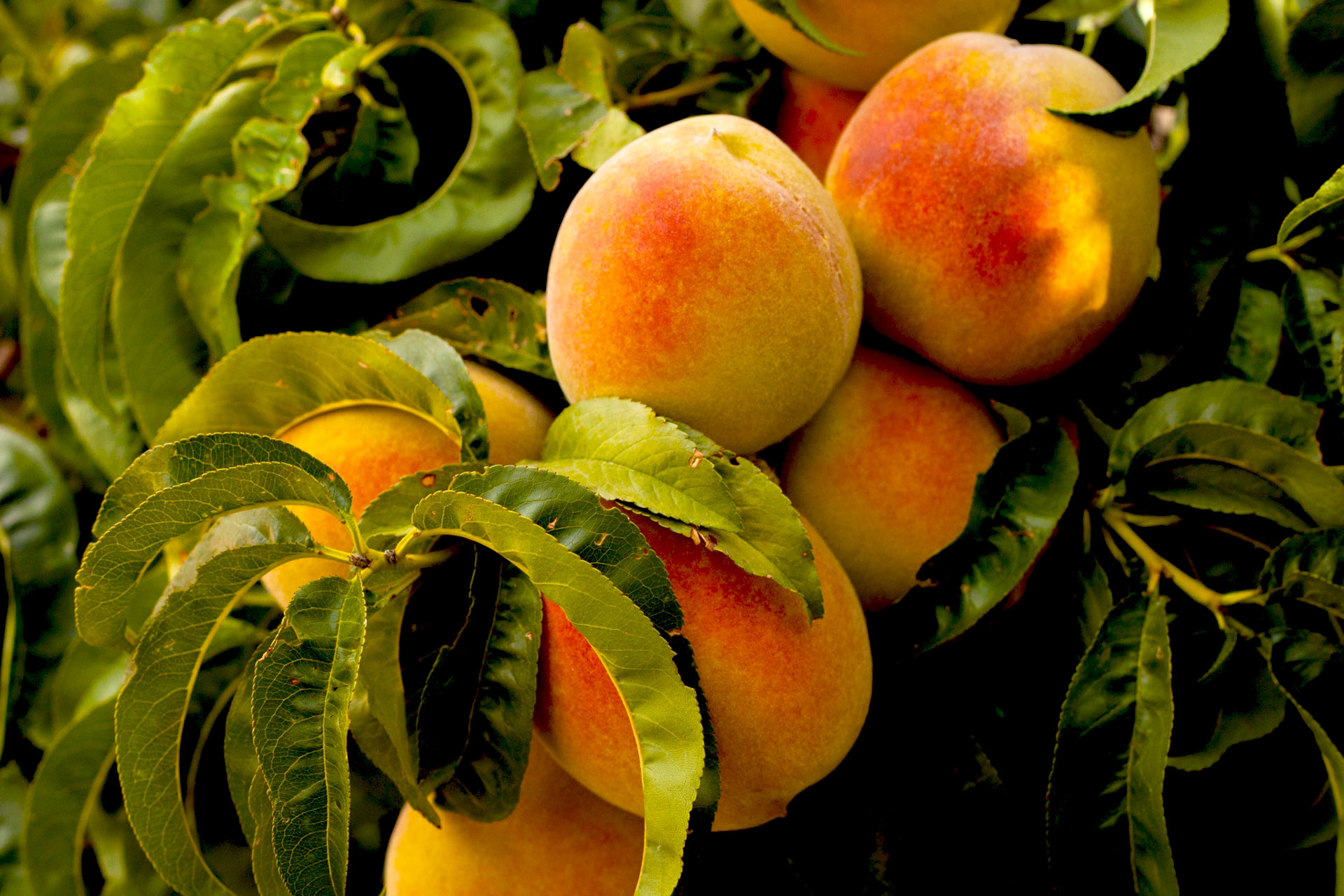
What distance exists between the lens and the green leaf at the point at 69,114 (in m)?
0.98

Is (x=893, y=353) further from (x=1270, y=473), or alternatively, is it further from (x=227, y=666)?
(x=227, y=666)

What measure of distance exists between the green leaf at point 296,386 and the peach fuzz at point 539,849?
0.27 metres

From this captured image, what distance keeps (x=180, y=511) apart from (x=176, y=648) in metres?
0.09

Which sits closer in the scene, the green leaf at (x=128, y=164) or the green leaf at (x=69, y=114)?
the green leaf at (x=128, y=164)

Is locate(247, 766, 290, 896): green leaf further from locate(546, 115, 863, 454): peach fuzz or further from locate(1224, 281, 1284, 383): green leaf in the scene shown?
locate(1224, 281, 1284, 383): green leaf

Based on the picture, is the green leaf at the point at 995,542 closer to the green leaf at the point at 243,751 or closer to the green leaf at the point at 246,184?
the green leaf at the point at 243,751

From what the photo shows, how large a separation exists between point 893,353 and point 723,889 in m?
0.44

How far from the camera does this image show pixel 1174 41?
25.8 inches

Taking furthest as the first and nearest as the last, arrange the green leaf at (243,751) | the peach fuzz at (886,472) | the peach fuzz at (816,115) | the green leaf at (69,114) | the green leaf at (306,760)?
the green leaf at (69,114) < the peach fuzz at (816,115) < the peach fuzz at (886,472) < the green leaf at (243,751) < the green leaf at (306,760)

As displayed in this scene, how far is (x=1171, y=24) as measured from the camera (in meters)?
0.67

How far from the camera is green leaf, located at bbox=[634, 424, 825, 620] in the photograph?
52cm

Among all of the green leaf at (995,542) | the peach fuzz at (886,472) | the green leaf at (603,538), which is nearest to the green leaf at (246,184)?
the green leaf at (603,538)

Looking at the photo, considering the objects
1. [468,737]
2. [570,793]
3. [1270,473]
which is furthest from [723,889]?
[1270,473]

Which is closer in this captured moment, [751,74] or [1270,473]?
[1270,473]
